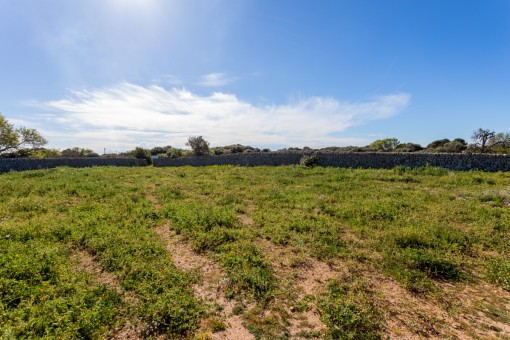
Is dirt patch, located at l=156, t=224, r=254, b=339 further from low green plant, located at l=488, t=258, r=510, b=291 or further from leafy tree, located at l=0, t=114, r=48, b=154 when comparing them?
leafy tree, located at l=0, t=114, r=48, b=154

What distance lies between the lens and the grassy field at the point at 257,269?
13.6ft

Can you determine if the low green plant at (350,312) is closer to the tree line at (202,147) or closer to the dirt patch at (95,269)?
the dirt patch at (95,269)

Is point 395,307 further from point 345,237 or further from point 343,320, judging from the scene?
point 345,237

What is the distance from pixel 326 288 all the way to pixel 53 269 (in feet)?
20.1

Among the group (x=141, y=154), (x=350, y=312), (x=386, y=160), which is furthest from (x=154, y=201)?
(x=141, y=154)

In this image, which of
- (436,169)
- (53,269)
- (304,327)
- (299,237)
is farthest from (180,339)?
(436,169)

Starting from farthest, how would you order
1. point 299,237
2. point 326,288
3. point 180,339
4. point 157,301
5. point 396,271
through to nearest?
point 299,237 < point 396,271 < point 326,288 < point 157,301 < point 180,339

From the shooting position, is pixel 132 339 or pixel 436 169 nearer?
pixel 132 339

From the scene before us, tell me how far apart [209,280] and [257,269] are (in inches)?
44.8

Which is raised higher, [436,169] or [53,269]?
[436,169]

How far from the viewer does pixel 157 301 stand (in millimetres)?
4625

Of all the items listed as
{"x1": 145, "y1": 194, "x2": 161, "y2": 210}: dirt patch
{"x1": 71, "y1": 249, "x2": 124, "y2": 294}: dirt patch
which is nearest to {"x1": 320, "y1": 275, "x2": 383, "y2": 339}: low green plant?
{"x1": 71, "y1": 249, "x2": 124, "y2": 294}: dirt patch

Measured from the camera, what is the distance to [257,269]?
18.8 ft

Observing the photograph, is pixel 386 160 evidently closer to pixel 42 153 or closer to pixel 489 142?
pixel 489 142
